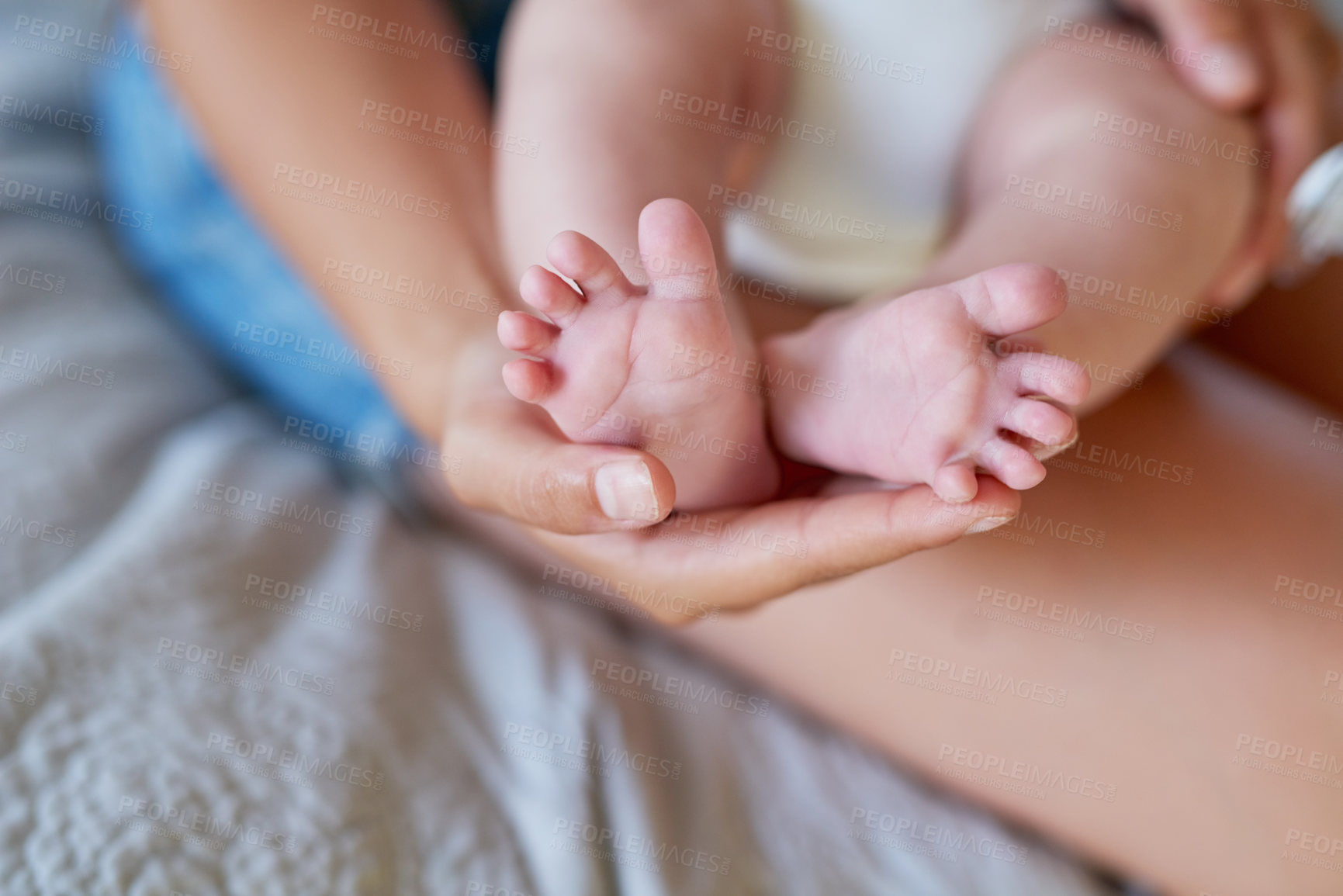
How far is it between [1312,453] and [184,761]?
82 cm

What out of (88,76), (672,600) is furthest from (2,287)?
(672,600)

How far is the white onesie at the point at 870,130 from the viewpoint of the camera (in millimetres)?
683

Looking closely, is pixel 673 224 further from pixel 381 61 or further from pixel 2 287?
pixel 2 287

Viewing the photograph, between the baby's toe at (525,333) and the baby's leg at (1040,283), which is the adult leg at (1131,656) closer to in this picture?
the baby's leg at (1040,283)

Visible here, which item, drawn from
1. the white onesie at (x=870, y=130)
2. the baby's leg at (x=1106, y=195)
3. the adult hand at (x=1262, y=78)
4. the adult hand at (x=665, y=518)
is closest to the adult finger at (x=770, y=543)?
the adult hand at (x=665, y=518)

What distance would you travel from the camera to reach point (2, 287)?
805mm

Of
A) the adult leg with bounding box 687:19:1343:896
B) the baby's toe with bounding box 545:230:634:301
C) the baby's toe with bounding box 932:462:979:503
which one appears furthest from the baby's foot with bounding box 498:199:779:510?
the adult leg with bounding box 687:19:1343:896

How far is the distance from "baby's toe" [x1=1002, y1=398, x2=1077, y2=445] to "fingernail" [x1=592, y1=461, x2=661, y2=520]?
0.17 m

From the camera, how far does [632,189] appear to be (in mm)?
517

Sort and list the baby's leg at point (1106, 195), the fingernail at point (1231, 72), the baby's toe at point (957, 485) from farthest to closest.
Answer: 1. the fingernail at point (1231, 72)
2. the baby's leg at point (1106, 195)
3. the baby's toe at point (957, 485)

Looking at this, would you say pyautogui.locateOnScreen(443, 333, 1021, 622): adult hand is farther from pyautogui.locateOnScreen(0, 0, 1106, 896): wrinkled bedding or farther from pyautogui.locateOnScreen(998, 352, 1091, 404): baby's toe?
pyautogui.locateOnScreen(0, 0, 1106, 896): wrinkled bedding

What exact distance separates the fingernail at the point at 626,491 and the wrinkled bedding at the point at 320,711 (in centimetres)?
25

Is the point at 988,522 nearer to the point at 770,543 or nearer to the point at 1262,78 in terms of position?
the point at 770,543

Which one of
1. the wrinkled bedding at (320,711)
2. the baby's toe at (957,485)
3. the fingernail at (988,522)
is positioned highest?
the baby's toe at (957,485)
